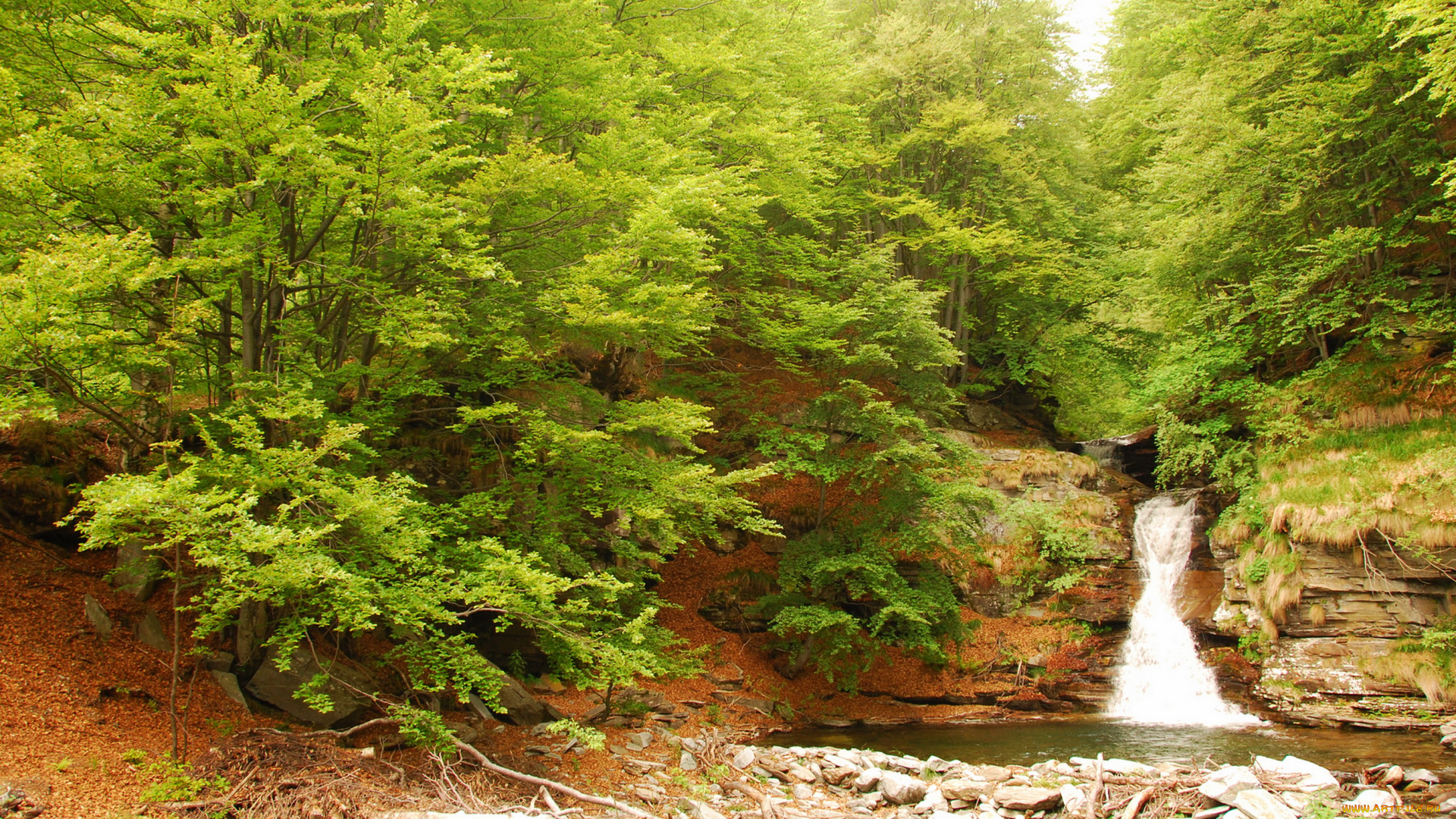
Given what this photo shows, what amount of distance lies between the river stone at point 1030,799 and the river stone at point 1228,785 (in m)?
1.30

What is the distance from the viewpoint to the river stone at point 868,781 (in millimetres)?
7625

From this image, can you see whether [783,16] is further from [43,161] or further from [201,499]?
[201,499]

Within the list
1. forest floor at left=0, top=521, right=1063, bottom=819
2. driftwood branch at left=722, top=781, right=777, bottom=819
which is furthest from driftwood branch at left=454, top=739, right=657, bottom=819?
driftwood branch at left=722, top=781, right=777, bottom=819

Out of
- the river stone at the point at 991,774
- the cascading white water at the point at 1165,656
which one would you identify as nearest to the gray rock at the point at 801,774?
the river stone at the point at 991,774

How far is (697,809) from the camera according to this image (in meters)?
6.38

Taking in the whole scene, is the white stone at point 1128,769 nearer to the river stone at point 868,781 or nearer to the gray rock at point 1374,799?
the gray rock at point 1374,799

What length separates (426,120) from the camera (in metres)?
5.97

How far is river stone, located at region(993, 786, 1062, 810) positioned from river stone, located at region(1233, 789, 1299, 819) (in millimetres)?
1480

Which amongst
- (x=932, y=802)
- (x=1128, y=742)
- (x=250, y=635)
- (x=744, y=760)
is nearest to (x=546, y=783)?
(x=744, y=760)

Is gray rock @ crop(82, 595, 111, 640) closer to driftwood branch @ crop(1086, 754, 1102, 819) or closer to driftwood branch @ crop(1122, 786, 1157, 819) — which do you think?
driftwood branch @ crop(1086, 754, 1102, 819)

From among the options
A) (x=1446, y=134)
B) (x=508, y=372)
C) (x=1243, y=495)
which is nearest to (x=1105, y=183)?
(x=1446, y=134)

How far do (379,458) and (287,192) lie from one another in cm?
267

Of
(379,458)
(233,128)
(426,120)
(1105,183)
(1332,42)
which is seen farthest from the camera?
(1105,183)

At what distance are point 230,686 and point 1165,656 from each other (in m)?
13.6
